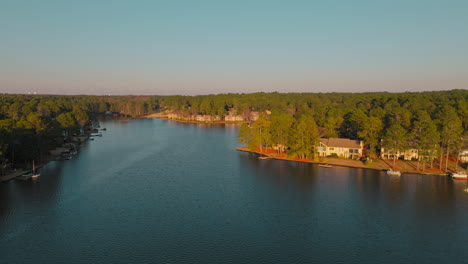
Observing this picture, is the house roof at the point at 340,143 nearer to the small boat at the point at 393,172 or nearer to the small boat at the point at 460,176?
the small boat at the point at 393,172

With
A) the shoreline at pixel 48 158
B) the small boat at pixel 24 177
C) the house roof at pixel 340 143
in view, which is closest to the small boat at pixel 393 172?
the house roof at pixel 340 143

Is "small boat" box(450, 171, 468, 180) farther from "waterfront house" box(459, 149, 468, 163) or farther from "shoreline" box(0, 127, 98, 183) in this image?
"shoreline" box(0, 127, 98, 183)

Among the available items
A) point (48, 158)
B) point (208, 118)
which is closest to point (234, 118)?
point (208, 118)

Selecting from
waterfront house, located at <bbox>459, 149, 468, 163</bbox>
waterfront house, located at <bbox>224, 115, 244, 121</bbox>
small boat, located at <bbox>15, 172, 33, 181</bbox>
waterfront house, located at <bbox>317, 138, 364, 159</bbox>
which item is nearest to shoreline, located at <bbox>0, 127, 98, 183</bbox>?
small boat, located at <bbox>15, 172, 33, 181</bbox>

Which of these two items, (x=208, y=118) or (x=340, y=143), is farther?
(x=208, y=118)

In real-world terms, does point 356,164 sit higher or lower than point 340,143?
lower

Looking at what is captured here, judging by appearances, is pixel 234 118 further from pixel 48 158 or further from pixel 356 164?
pixel 356 164
